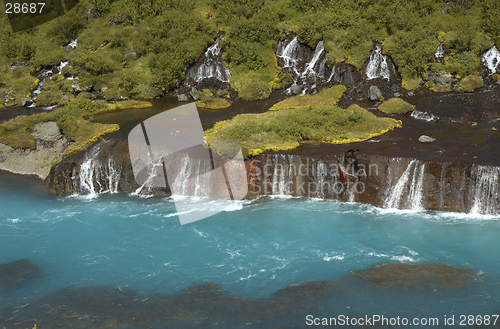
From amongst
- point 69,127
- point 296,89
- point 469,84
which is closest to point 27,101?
point 69,127

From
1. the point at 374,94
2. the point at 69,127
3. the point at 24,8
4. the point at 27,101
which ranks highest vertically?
the point at 24,8

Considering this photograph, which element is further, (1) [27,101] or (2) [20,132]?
(1) [27,101]

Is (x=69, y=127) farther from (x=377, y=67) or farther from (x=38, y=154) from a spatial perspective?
(x=377, y=67)

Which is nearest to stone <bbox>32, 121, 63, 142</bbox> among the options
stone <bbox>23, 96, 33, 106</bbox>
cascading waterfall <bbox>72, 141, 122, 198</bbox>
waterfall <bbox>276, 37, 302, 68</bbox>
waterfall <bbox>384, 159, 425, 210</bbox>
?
cascading waterfall <bbox>72, 141, 122, 198</bbox>

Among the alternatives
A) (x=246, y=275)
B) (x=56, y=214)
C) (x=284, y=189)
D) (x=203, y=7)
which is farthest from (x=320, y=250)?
(x=203, y=7)

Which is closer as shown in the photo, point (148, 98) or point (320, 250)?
point (320, 250)

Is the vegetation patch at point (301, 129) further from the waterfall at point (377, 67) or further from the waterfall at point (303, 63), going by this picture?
the waterfall at point (377, 67)

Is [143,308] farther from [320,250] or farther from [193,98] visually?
[193,98]

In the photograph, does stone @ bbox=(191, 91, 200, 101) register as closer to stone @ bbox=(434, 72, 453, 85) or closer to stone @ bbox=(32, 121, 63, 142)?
stone @ bbox=(32, 121, 63, 142)
